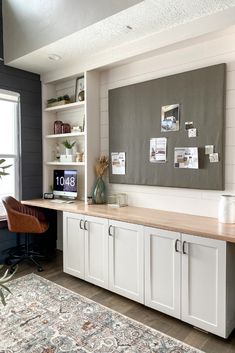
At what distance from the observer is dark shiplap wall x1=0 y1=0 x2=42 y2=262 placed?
3744mm

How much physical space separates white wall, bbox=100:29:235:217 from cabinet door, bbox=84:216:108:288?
2.04ft

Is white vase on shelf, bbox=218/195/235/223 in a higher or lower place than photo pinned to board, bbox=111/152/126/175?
lower

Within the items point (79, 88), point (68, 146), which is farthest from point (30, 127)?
point (79, 88)

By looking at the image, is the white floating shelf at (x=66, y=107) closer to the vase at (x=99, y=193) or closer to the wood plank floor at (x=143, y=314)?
the vase at (x=99, y=193)

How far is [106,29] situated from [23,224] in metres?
2.34

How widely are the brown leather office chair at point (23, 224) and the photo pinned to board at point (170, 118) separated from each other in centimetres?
190

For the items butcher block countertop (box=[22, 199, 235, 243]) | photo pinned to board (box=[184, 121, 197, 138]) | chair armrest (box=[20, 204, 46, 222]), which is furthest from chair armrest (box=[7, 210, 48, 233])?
photo pinned to board (box=[184, 121, 197, 138])

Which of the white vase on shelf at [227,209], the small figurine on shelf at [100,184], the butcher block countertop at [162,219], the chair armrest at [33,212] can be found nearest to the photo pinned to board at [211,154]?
the white vase on shelf at [227,209]

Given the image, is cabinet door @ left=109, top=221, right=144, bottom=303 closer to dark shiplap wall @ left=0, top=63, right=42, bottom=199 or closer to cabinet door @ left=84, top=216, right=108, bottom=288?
cabinet door @ left=84, top=216, right=108, bottom=288

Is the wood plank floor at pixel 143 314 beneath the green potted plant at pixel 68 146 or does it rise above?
beneath

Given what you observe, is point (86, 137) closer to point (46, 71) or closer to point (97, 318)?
point (46, 71)

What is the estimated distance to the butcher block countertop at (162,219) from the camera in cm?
212

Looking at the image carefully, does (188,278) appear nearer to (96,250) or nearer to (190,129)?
(96,250)

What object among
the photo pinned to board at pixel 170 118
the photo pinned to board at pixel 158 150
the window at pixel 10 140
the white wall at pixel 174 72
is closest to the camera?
the white wall at pixel 174 72
